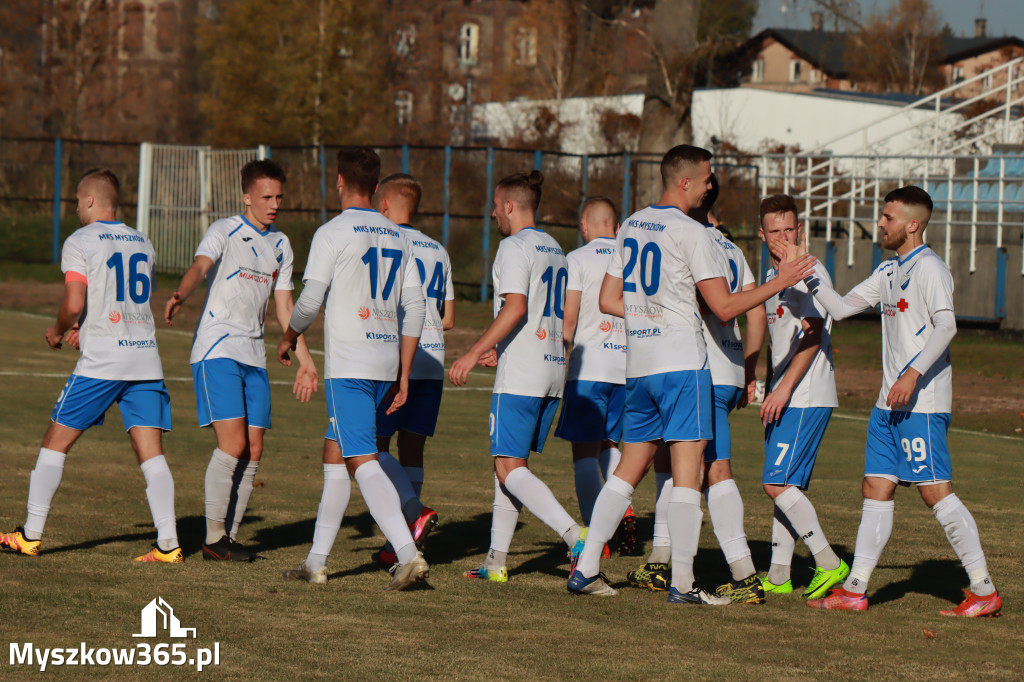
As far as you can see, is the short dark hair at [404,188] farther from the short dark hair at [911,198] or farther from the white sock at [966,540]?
the white sock at [966,540]

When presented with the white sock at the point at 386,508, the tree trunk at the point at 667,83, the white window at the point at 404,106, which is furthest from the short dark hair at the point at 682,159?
the white window at the point at 404,106

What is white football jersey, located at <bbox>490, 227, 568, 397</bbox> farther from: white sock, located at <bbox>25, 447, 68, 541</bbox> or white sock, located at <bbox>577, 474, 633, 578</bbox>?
white sock, located at <bbox>25, 447, 68, 541</bbox>

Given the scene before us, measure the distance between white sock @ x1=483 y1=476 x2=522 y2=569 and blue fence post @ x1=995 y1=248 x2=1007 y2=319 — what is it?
60.6ft

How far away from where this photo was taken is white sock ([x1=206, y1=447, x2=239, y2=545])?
748cm

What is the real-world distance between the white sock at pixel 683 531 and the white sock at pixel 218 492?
2.51 metres

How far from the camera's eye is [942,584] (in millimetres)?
7359

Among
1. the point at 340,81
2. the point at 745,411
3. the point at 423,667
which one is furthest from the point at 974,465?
the point at 340,81

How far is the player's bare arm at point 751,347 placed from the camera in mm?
7035

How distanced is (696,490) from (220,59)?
1860 inches

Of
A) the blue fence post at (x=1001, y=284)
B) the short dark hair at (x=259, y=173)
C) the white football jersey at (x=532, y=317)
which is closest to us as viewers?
the white football jersey at (x=532, y=317)

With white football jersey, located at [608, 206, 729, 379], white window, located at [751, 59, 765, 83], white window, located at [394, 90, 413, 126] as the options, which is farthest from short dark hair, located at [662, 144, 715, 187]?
white window, located at [751, 59, 765, 83]

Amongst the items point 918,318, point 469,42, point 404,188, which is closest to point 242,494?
point 404,188

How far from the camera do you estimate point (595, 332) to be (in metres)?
8.07

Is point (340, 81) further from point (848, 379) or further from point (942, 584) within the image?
point (942, 584)
